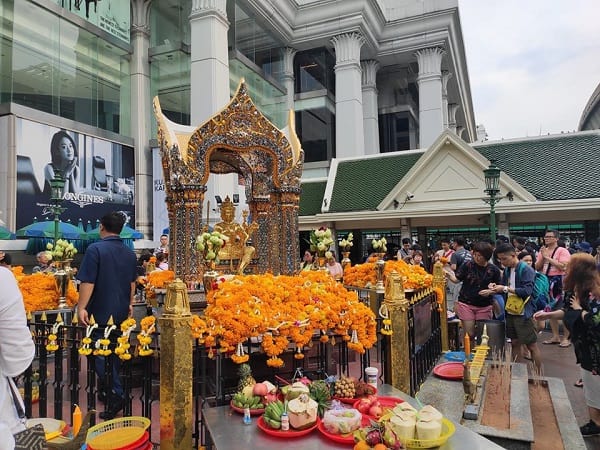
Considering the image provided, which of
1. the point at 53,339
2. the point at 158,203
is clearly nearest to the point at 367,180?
the point at 158,203

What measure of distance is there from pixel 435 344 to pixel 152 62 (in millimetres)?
20982

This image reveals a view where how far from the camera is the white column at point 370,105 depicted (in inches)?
1113

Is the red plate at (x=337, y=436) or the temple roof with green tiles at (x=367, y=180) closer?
the red plate at (x=337, y=436)

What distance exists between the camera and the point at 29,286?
25.2 ft

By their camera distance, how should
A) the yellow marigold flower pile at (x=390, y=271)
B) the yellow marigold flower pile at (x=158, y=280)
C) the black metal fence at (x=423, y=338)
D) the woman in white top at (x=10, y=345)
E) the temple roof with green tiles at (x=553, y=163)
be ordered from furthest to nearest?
1. the temple roof with green tiles at (x=553, y=163)
2. the yellow marigold flower pile at (x=158, y=280)
3. the yellow marigold flower pile at (x=390, y=271)
4. the black metal fence at (x=423, y=338)
5. the woman in white top at (x=10, y=345)

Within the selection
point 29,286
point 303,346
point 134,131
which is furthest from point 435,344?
point 134,131

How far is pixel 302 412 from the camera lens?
330 cm

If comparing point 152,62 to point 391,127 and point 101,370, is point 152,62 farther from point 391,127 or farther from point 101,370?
point 101,370

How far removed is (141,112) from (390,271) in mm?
17683

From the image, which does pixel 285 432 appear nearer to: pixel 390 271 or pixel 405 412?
pixel 405 412

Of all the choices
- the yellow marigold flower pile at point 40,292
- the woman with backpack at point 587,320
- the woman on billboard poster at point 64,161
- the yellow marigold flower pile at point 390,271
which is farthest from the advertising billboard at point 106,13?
the woman with backpack at point 587,320

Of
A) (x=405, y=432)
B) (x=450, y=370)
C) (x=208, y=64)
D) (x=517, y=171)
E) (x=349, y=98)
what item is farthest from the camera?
(x=349, y=98)

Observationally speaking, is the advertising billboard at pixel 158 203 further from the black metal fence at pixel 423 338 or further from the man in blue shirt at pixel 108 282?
the black metal fence at pixel 423 338

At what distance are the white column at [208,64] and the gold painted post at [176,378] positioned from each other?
14764mm
